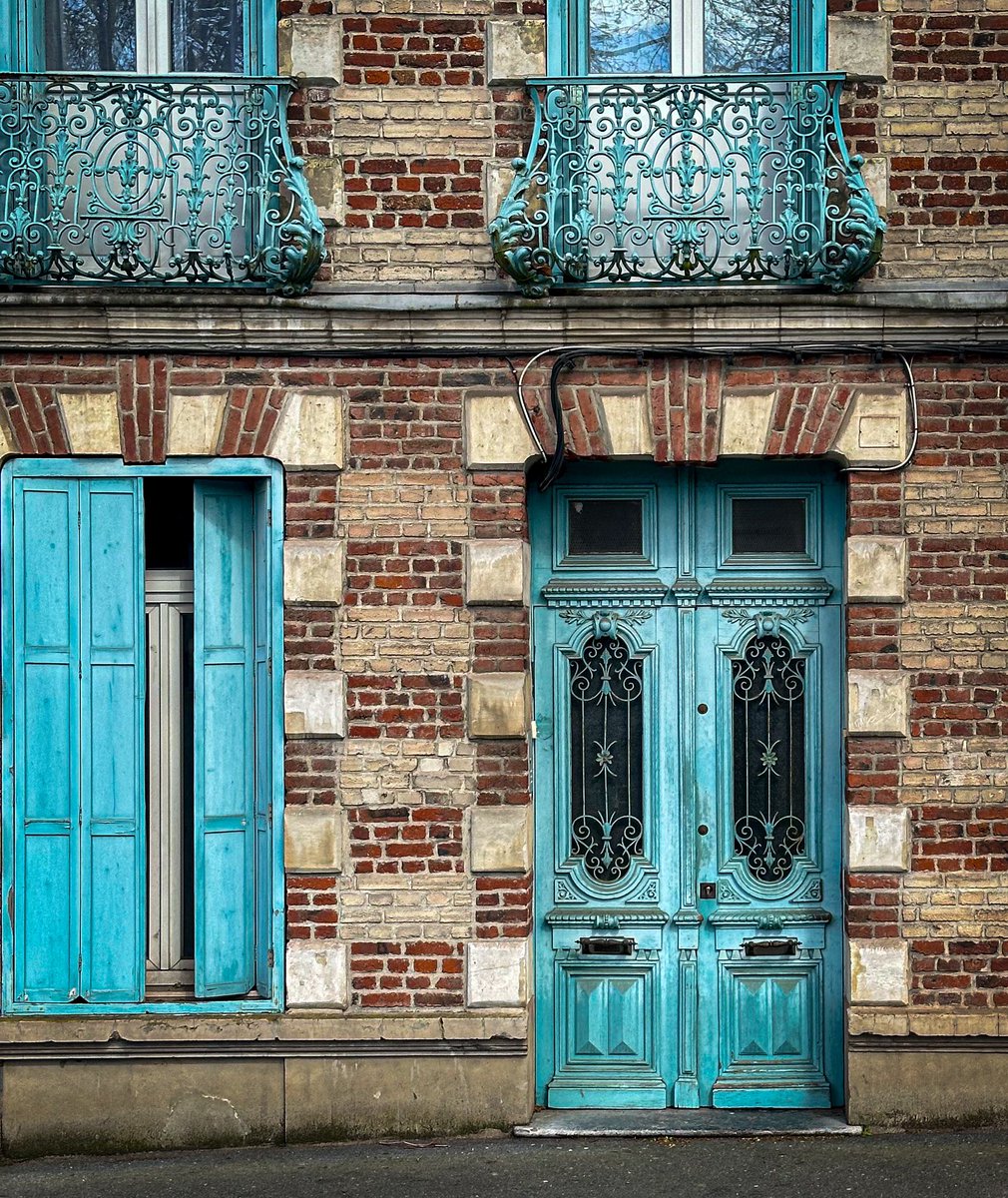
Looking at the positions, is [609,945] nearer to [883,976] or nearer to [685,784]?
[685,784]

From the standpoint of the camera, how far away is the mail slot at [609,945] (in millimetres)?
6965

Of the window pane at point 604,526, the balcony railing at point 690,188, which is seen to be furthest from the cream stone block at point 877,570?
the balcony railing at point 690,188

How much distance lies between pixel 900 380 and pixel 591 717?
2225mm

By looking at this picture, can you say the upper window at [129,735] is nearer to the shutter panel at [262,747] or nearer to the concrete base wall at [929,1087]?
the shutter panel at [262,747]

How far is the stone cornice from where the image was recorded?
655 cm

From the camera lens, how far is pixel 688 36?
689 centimetres

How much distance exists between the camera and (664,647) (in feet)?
22.9

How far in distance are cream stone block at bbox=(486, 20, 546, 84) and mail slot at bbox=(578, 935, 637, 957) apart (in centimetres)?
420

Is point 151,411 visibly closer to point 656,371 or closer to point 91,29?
point 91,29

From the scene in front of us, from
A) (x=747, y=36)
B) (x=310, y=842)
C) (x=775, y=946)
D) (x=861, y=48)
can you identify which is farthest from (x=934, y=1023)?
(x=747, y=36)

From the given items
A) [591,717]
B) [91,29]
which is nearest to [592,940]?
[591,717]

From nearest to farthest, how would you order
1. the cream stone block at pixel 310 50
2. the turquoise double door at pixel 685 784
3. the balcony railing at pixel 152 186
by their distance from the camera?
the balcony railing at pixel 152 186 < the cream stone block at pixel 310 50 < the turquoise double door at pixel 685 784

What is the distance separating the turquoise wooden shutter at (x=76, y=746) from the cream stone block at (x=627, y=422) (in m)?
2.28

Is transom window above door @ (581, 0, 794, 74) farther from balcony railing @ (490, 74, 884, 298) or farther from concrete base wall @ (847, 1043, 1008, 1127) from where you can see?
concrete base wall @ (847, 1043, 1008, 1127)
